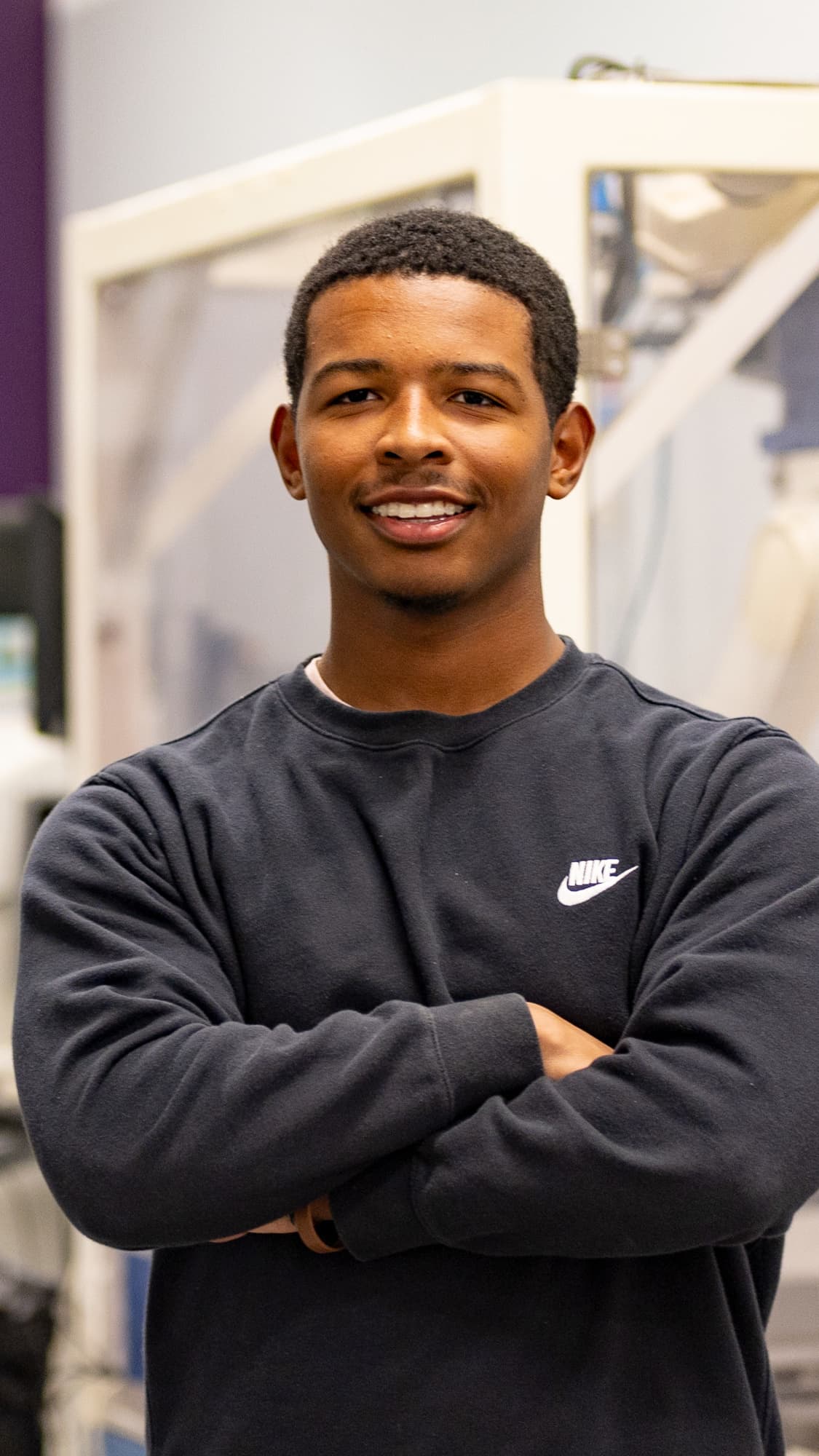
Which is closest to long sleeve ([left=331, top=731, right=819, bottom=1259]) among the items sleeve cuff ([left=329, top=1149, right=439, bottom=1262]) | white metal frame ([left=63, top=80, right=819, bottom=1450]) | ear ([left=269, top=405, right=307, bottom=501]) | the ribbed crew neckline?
sleeve cuff ([left=329, top=1149, right=439, bottom=1262])

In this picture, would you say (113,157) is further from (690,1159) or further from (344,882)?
(690,1159)

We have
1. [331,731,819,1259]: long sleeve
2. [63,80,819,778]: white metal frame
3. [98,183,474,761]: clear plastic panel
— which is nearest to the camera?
[331,731,819,1259]: long sleeve

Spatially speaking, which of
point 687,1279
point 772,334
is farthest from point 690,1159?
point 772,334

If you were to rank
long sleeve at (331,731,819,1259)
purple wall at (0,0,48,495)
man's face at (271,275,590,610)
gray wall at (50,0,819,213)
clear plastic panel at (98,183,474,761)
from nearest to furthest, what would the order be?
1. long sleeve at (331,731,819,1259)
2. man's face at (271,275,590,610)
3. clear plastic panel at (98,183,474,761)
4. gray wall at (50,0,819,213)
5. purple wall at (0,0,48,495)

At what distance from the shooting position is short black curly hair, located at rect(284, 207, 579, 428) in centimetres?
95

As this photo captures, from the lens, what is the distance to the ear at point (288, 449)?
1.02 metres

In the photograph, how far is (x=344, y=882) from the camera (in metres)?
0.95

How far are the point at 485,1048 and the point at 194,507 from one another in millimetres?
1187

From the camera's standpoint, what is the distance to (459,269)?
0.95 m

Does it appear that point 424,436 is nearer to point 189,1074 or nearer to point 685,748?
point 685,748

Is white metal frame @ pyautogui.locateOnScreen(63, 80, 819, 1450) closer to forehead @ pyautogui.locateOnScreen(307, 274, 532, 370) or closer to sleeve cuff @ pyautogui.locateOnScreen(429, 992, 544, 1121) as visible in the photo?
forehead @ pyautogui.locateOnScreen(307, 274, 532, 370)

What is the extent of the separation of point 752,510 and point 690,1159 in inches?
35.0

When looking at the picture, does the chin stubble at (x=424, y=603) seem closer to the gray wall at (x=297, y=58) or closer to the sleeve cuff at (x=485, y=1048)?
the sleeve cuff at (x=485, y=1048)

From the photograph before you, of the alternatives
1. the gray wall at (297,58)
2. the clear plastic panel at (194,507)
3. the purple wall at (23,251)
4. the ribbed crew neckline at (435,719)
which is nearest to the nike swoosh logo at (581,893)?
the ribbed crew neckline at (435,719)
